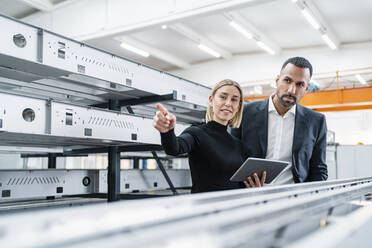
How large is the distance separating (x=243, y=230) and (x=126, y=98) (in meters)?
2.14

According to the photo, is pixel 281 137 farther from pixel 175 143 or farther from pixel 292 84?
pixel 175 143

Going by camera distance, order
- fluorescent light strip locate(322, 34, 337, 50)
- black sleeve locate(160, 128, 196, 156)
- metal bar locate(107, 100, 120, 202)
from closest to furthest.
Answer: black sleeve locate(160, 128, 196, 156) < metal bar locate(107, 100, 120, 202) < fluorescent light strip locate(322, 34, 337, 50)

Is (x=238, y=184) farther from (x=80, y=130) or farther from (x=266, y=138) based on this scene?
(x=80, y=130)

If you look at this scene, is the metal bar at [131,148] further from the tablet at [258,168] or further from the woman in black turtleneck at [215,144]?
the tablet at [258,168]

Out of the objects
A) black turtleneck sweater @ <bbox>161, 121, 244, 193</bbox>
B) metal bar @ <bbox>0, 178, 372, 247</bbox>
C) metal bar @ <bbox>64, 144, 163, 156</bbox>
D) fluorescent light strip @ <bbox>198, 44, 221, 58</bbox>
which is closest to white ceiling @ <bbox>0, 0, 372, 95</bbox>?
fluorescent light strip @ <bbox>198, 44, 221, 58</bbox>

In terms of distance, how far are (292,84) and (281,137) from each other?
239mm

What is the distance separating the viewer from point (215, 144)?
4.67ft

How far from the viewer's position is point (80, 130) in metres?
1.67

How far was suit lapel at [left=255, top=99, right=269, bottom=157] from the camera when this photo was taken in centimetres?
164

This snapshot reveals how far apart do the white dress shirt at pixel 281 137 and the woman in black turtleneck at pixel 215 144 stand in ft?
0.61

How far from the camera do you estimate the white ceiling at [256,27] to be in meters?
6.95

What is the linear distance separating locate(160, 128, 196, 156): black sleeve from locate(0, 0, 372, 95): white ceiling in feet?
14.6

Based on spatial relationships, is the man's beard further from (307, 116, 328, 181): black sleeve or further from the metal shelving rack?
the metal shelving rack

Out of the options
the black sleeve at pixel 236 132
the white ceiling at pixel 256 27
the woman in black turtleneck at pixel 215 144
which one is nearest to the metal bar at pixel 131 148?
the black sleeve at pixel 236 132
